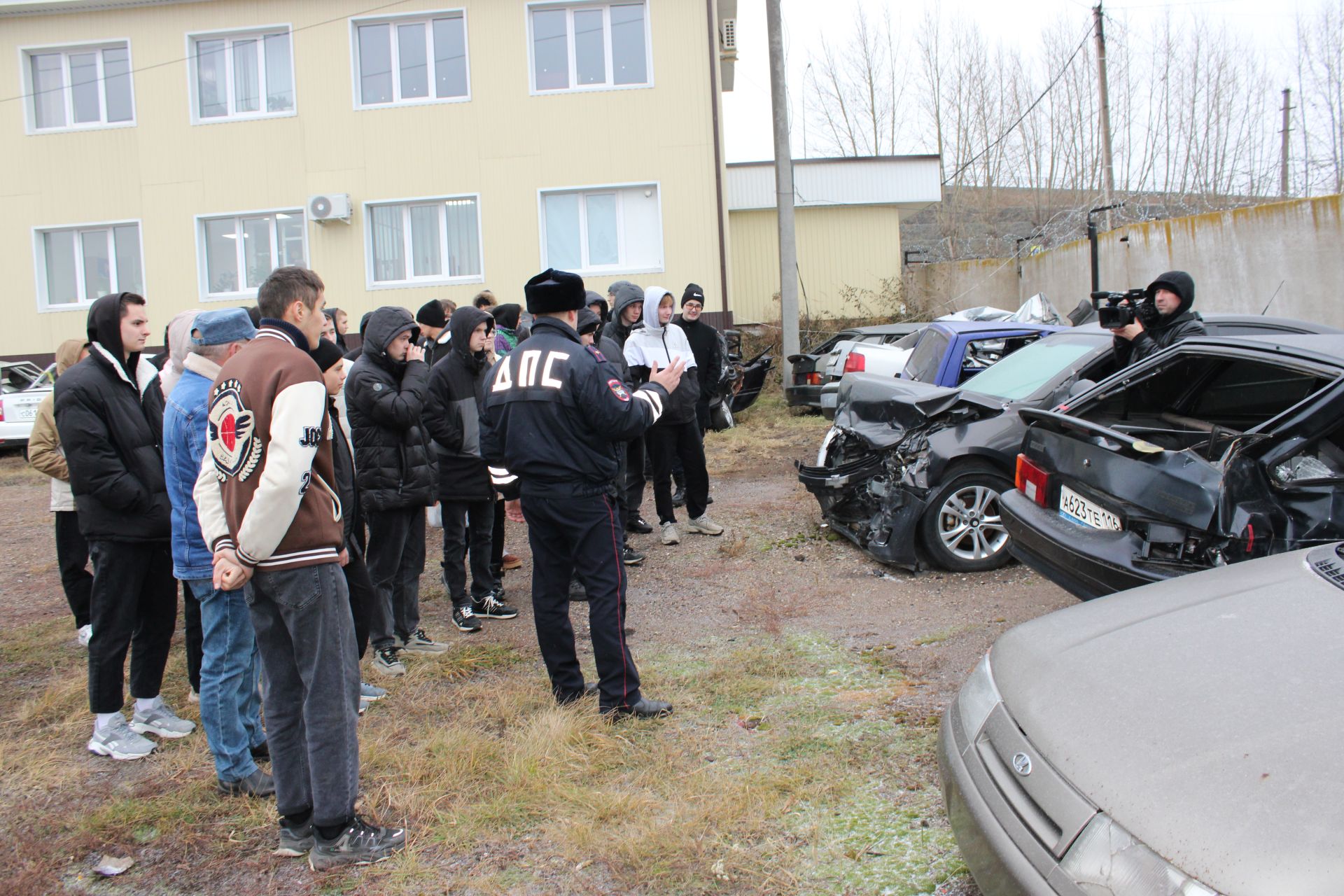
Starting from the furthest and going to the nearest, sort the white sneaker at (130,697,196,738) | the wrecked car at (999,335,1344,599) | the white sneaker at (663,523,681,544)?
1. the white sneaker at (663,523,681,544)
2. the white sneaker at (130,697,196,738)
3. the wrecked car at (999,335,1344,599)

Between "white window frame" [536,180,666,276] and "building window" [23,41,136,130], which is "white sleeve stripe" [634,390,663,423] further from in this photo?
"building window" [23,41,136,130]

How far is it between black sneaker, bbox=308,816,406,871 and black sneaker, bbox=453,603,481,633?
7.51ft

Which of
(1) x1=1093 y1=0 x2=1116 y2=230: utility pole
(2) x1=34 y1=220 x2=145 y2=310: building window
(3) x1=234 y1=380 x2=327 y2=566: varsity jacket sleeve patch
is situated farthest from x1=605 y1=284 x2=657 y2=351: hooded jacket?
(1) x1=1093 y1=0 x2=1116 y2=230: utility pole

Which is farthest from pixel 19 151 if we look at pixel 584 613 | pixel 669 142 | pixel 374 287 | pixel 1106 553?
pixel 1106 553

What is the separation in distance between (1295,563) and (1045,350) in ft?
13.4

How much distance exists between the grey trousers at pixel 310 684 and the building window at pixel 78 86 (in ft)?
53.2

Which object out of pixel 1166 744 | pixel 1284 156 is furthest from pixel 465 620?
pixel 1284 156

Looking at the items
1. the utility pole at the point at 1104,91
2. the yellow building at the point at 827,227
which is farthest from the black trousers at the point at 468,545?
the utility pole at the point at 1104,91

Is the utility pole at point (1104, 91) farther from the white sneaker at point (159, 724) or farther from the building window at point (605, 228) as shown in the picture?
the white sneaker at point (159, 724)

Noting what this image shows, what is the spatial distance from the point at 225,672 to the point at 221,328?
126cm

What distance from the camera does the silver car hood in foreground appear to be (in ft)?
6.12

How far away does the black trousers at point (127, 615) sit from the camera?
397 cm

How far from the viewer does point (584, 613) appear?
5.75 meters

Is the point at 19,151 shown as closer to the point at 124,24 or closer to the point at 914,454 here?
the point at 124,24
